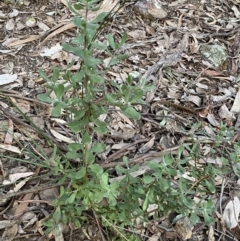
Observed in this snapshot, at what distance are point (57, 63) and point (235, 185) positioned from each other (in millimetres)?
927

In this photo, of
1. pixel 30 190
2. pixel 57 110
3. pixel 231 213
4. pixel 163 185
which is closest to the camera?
pixel 57 110

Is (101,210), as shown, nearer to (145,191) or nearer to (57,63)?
(145,191)

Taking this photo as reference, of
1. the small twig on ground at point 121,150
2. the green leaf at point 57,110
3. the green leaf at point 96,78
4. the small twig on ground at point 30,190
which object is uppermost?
the green leaf at point 96,78

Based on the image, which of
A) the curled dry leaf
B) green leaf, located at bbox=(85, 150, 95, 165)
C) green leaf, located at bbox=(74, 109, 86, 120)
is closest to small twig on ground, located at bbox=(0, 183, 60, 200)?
green leaf, located at bbox=(85, 150, 95, 165)

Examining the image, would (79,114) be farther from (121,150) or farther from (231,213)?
(231,213)

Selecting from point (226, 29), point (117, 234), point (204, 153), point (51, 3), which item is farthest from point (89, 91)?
point (226, 29)

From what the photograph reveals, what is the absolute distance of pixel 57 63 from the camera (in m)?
2.05

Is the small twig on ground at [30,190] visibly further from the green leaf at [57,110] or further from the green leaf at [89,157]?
the green leaf at [57,110]

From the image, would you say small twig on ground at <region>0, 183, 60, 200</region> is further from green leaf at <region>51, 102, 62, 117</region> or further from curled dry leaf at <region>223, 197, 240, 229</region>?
curled dry leaf at <region>223, 197, 240, 229</region>

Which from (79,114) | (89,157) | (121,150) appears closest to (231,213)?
(121,150)

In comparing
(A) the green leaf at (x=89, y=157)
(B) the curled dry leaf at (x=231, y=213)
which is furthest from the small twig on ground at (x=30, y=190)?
(B) the curled dry leaf at (x=231, y=213)

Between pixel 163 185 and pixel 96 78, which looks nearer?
pixel 96 78

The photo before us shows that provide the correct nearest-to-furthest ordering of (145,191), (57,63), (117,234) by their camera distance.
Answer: (145,191) → (117,234) → (57,63)

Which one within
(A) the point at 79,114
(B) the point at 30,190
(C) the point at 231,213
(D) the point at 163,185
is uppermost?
(A) the point at 79,114
